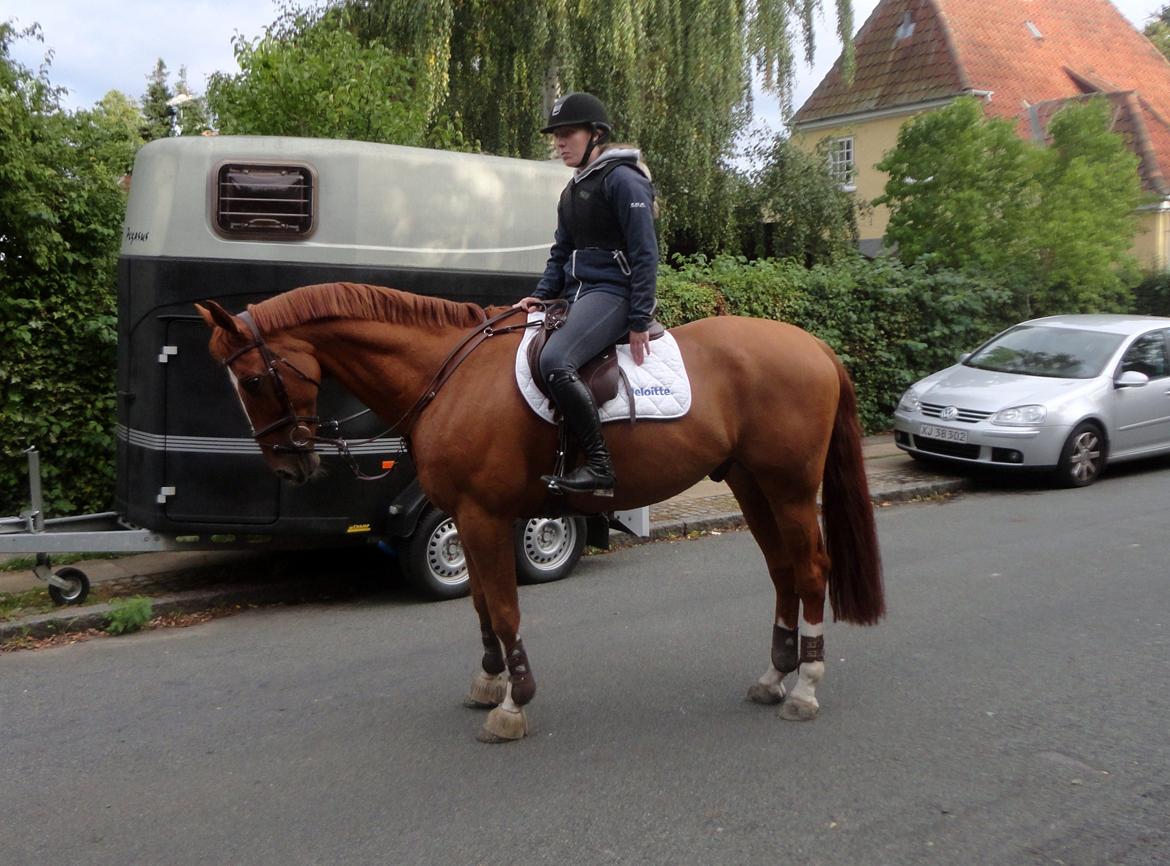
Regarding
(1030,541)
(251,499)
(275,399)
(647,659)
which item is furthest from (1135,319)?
(275,399)

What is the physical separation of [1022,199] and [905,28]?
1905 centimetres

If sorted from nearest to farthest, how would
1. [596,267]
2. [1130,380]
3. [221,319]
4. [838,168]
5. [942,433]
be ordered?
[221,319], [596,267], [942,433], [1130,380], [838,168]

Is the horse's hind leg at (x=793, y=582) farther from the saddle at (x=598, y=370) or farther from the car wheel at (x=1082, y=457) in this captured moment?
the car wheel at (x=1082, y=457)

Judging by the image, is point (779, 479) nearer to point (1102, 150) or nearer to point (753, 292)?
point (753, 292)

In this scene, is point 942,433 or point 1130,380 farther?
point 1130,380

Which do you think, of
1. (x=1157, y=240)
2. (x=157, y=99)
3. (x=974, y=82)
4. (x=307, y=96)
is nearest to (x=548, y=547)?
(x=307, y=96)

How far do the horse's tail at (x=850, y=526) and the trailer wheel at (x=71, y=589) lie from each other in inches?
189

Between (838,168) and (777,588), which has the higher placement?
(838,168)

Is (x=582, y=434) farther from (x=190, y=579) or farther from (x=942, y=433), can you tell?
(x=942, y=433)

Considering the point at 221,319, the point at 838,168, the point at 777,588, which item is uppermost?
the point at 838,168

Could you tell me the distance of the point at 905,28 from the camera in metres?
34.4

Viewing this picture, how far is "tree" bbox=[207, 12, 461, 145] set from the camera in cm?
983

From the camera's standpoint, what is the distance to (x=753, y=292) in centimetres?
1427

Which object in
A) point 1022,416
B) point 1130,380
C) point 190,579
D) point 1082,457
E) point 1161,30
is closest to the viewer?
point 190,579
